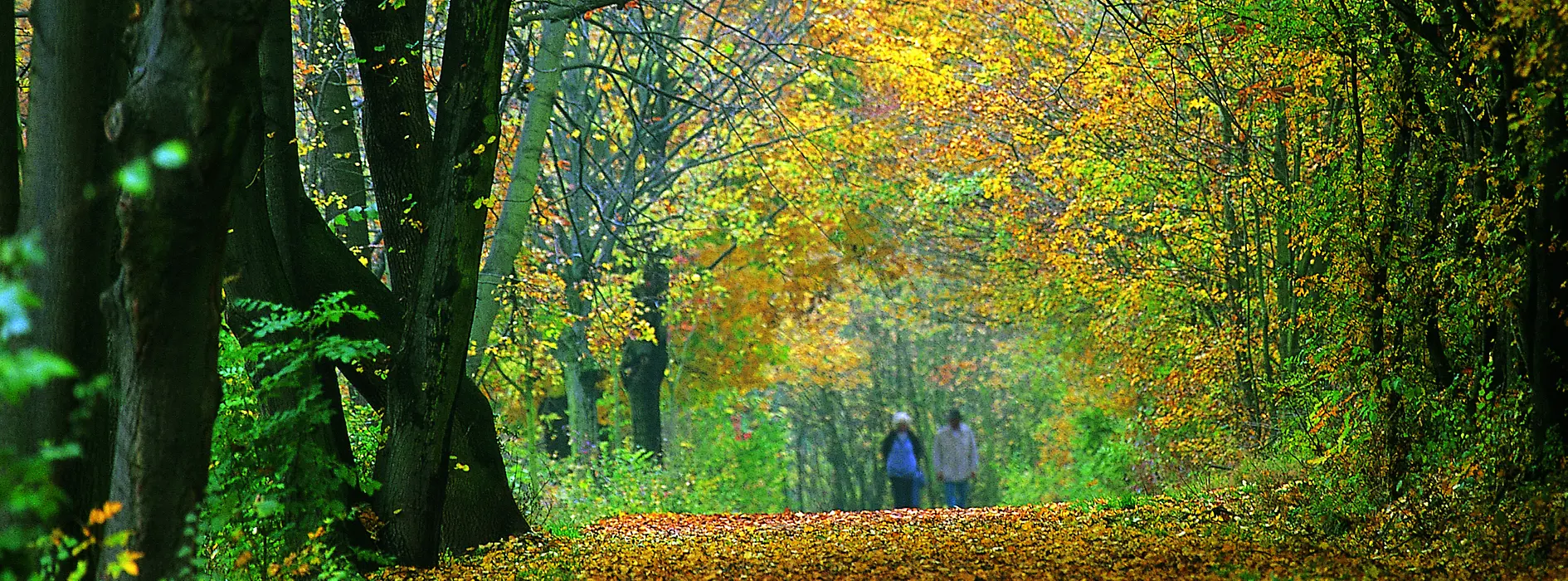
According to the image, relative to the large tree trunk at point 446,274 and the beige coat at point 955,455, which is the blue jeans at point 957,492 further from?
the large tree trunk at point 446,274

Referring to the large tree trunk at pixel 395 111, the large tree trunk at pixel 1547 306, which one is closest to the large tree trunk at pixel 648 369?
the large tree trunk at pixel 395 111

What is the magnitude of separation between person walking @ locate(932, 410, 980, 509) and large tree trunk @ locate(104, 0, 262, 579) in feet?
50.7

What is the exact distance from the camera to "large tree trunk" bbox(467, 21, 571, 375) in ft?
33.9

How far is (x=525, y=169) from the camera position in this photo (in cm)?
1034

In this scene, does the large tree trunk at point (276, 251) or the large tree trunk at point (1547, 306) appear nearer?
the large tree trunk at point (1547, 306)

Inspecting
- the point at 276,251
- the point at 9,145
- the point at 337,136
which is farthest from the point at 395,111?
the point at 9,145

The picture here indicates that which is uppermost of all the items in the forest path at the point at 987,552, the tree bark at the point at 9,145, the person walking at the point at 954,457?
the tree bark at the point at 9,145

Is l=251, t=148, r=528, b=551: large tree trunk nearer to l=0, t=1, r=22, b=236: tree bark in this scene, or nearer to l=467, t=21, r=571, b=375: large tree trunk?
l=467, t=21, r=571, b=375: large tree trunk

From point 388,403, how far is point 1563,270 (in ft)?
18.8

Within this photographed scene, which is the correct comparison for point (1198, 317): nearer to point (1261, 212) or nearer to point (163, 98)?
point (1261, 212)

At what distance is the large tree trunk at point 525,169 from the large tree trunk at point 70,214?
17.3 ft

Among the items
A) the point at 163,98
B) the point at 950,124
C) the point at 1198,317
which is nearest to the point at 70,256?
the point at 163,98

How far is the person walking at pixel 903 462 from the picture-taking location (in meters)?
19.8

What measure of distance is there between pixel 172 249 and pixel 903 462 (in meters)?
16.5
